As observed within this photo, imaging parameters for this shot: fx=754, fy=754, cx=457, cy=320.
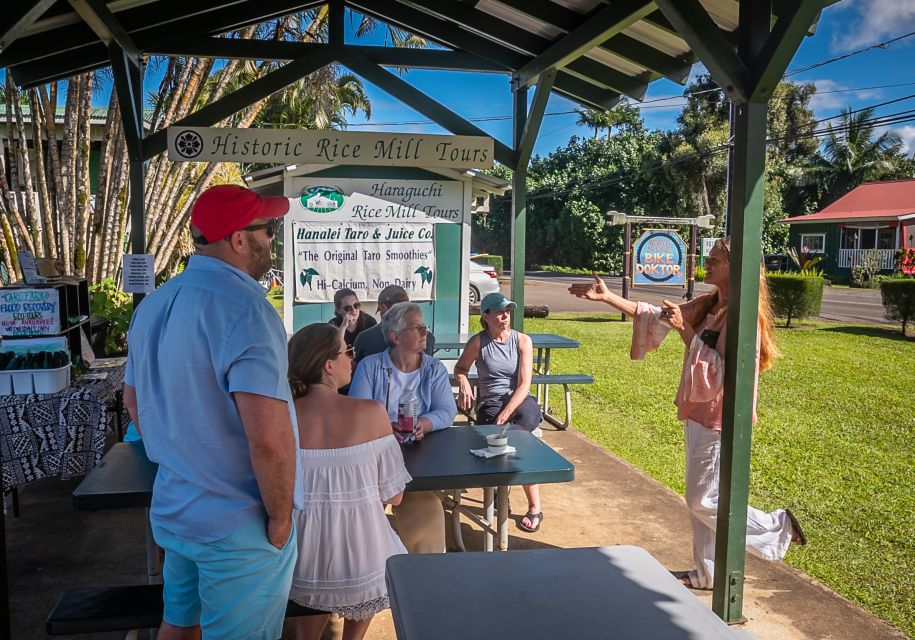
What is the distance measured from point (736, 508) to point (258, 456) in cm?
238

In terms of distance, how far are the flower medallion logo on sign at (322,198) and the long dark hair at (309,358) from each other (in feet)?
18.5

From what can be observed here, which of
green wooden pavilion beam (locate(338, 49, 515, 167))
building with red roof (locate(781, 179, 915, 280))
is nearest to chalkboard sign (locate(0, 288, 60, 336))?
green wooden pavilion beam (locate(338, 49, 515, 167))

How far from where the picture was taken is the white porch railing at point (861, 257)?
3294cm

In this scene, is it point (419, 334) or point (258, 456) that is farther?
point (419, 334)

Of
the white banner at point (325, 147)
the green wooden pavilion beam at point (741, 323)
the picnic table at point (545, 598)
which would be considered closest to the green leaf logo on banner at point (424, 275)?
the white banner at point (325, 147)

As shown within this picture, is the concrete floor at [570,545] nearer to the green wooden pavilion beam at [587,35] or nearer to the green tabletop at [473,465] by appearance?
the green tabletop at [473,465]

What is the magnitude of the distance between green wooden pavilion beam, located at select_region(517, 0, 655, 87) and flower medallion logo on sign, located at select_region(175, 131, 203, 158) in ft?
8.14

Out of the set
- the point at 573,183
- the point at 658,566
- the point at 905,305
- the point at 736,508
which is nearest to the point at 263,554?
the point at 658,566

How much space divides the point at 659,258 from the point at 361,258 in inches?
374

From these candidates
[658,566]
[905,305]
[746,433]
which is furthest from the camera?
[905,305]

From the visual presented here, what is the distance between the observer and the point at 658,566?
1918mm

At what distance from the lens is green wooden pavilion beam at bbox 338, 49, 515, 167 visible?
562 centimetres

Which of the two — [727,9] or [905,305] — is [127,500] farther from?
[905,305]

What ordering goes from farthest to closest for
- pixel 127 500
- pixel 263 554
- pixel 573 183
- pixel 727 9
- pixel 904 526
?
1. pixel 573 183
2. pixel 904 526
3. pixel 727 9
4. pixel 127 500
5. pixel 263 554
